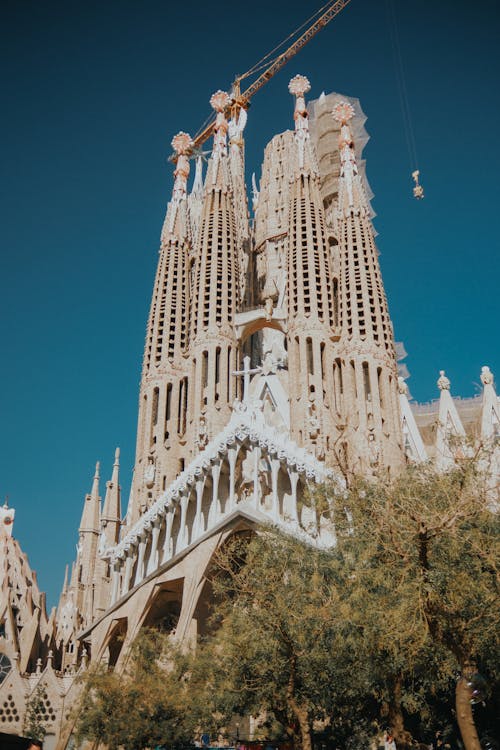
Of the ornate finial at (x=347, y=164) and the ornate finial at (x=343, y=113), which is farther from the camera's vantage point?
the ornate finial at (x=343, y=113)

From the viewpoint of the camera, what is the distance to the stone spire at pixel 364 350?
26.8 metres

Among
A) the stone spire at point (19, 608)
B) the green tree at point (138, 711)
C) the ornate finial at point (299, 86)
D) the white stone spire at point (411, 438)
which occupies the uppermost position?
the ornate finial at point (299, 86)

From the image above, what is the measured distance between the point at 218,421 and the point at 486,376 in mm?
12891

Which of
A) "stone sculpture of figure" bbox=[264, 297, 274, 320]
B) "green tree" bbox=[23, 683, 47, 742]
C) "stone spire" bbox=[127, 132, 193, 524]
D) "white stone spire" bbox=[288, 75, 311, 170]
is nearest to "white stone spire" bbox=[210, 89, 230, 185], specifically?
"stone spire" bbox=[127, 132, 193, 524]

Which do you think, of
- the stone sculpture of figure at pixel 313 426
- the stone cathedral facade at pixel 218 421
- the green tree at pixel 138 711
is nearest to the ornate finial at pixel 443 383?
the stone cathedral facade at pixel 218 421

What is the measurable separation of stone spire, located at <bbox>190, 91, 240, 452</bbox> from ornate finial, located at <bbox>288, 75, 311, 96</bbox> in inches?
226

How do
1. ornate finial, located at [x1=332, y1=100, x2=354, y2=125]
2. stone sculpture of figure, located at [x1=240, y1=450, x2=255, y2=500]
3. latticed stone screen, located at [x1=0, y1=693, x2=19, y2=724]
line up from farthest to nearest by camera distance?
ornate finial, located at [x1=332, y1=100, x2=354, y2=125]
latticed stone screen, located at [x1=0, y1=693, x2=19, y2=724]
stone sculpture of figure, located at [x1=240, y1=450, x2=255, y2=500]

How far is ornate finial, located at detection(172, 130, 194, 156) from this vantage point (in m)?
39.4

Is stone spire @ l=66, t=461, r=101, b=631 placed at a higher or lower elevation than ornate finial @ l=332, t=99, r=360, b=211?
lower

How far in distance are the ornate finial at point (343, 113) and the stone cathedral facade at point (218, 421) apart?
8cm

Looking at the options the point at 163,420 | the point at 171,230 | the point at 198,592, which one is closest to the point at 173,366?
the point at 163,420

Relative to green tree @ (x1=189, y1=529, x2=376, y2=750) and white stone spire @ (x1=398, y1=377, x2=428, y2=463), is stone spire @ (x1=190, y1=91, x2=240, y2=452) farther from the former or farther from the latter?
green tree @ (x1=189, y1=529, x2=376, y2=750)

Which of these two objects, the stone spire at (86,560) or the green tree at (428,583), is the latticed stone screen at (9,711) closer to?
the stone spire at (86,560)

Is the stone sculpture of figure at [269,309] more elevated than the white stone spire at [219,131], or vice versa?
the white stone spire at [219,131]
